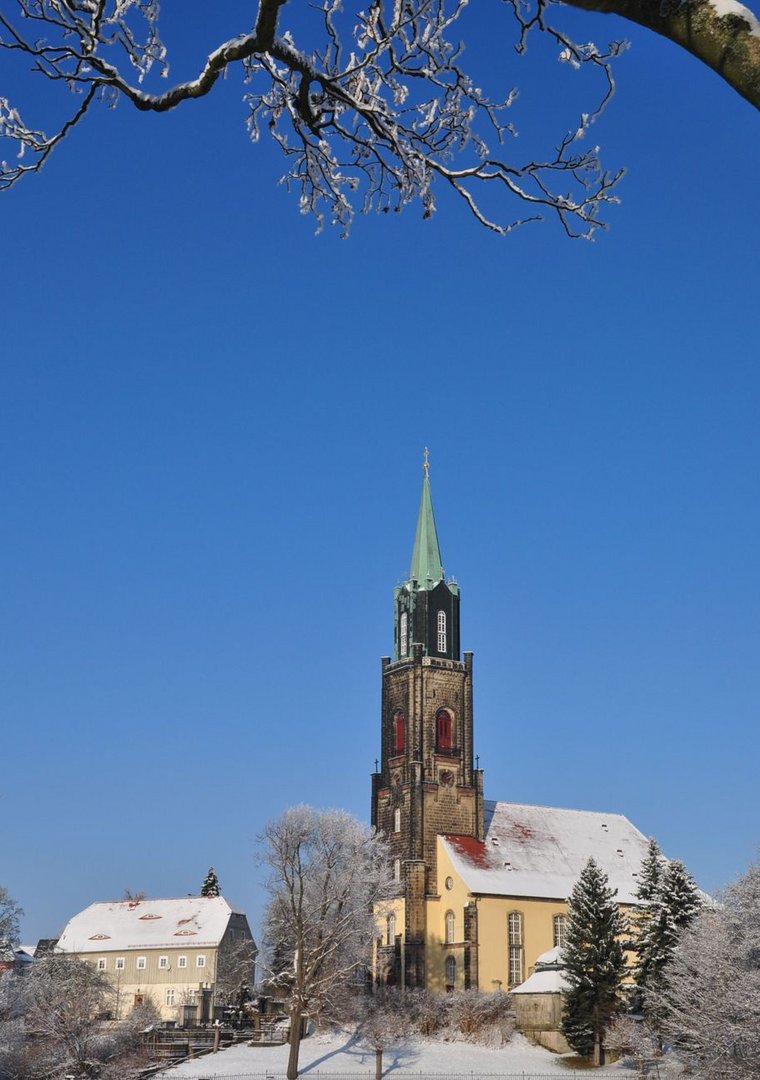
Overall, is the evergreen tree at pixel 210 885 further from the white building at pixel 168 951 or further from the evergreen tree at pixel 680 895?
the evergreen tree at pixel 680 895

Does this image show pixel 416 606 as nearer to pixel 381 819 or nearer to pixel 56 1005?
pixel 381 819

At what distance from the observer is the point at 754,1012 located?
100 ft

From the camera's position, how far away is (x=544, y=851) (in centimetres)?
6788

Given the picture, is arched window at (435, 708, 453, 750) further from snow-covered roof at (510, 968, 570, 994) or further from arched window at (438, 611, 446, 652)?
snow-covered roof at (510, 968, 570, 994)

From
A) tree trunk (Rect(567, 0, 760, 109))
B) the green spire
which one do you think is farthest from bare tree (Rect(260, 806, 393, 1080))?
tree trunk (Rect(567, 0, 760, 109))

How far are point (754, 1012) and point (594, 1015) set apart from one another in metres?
17.4

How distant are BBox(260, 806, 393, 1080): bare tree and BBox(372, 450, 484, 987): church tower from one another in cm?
791

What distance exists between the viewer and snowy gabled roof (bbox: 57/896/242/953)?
68562mm

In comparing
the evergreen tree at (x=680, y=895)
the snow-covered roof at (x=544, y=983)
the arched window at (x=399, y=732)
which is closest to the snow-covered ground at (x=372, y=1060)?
the snow-covered roof at (x=544, y=983)

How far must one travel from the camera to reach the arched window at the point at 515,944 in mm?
61312

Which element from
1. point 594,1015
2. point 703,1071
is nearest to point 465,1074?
point 594,1015

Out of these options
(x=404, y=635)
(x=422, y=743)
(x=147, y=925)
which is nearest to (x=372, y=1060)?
(x=422, y=743)

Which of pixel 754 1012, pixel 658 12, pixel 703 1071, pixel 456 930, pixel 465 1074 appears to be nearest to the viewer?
pixel 658 12

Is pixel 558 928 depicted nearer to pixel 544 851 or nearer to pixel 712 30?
pixel 544 851
